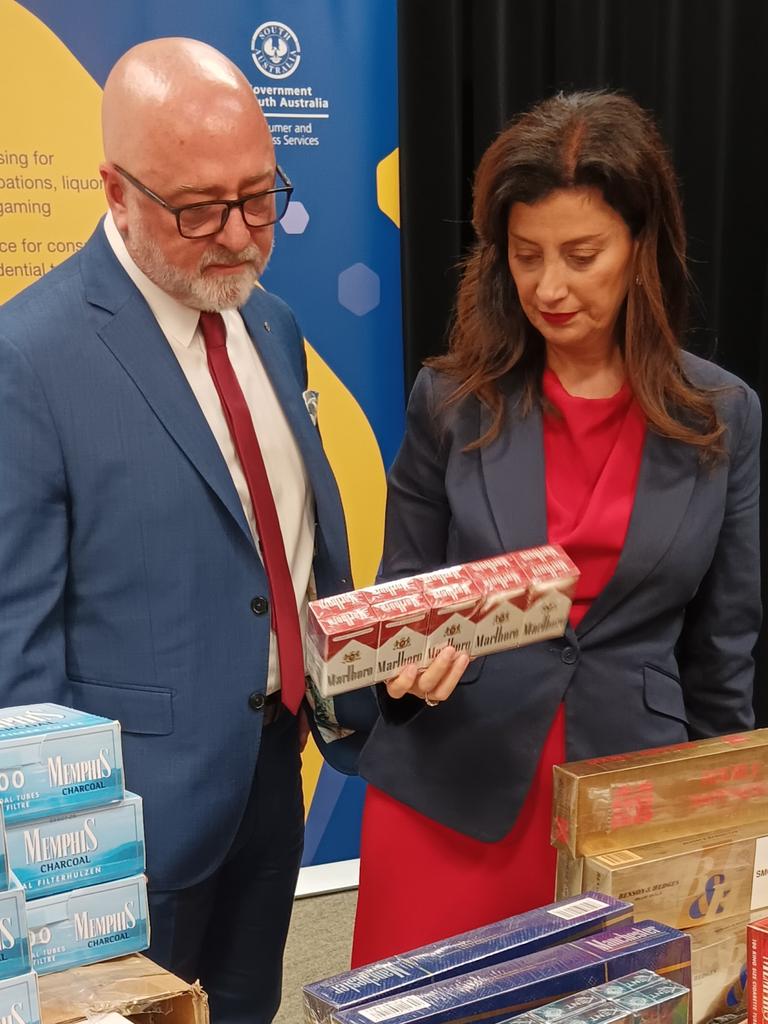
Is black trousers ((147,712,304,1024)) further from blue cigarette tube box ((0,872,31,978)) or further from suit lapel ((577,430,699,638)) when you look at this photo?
blue cigarette tube box ((0,872,31,978))

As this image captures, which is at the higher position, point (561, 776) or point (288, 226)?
point (288, 226)

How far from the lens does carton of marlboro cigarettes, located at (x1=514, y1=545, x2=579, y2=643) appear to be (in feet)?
5.17

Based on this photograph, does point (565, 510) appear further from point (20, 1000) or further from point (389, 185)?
point (389, 185)

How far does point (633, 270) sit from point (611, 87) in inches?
78.9

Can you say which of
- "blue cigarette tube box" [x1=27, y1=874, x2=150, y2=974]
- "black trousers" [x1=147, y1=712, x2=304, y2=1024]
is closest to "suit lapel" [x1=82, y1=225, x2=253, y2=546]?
"black trousers" [x1=147, y1=712, x2=304, y2=1024]

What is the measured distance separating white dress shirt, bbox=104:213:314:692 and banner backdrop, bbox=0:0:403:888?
128cm

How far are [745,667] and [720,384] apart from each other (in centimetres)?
44

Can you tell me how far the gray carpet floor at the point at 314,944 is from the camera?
10.2ft

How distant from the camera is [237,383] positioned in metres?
1.81

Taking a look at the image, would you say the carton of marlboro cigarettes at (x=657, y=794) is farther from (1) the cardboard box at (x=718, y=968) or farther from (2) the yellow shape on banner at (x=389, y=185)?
(2) the yellow shape on banner at (x=389, y=185)

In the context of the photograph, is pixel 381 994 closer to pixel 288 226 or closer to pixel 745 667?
pixel 745 667

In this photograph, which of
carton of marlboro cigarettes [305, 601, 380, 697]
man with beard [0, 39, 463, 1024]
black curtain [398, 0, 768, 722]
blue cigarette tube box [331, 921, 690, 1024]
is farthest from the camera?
black curtain [398, 0, 768, 722]

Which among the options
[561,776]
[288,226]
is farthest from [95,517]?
[288,226]

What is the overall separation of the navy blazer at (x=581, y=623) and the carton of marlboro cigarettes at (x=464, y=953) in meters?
0.40
